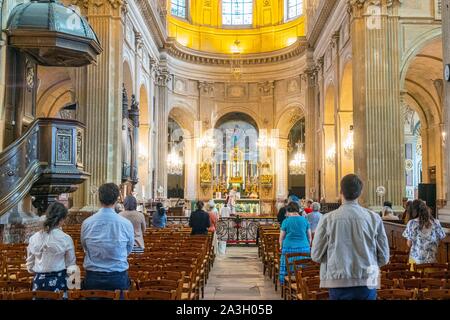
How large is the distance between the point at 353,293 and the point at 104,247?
2290 mm

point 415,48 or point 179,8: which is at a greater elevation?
point 179,8

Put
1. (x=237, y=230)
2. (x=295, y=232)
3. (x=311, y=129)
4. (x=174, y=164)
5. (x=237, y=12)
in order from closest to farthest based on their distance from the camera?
(x=295, y=232)
(x=237, y=230)
(x=311, y=129)
(x=174, y=164)
(x=237, y=12)

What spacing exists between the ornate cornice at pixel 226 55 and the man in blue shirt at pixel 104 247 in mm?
29166

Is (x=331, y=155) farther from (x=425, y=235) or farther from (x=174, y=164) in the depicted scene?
(x=425, y=235)

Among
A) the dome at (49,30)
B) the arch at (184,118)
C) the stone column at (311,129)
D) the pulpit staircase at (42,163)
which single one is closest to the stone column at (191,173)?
the arch at (184,118)

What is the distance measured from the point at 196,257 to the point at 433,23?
1473cm

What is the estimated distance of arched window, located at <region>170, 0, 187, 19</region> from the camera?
36.7m

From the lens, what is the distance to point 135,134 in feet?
76.5

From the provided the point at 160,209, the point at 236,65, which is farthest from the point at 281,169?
the point at 160,209

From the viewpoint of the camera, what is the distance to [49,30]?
11.6m

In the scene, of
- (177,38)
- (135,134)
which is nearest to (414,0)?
(135,134)

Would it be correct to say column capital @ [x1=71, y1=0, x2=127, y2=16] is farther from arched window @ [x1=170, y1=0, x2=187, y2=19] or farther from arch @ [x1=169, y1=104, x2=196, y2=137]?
arched window @ [x1=170, y1=0, x2=187, y2=19]

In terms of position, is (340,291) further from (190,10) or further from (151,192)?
(190,10)

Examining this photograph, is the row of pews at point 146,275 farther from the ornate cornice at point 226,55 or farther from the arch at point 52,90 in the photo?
the ornate cornice at point 226,55
